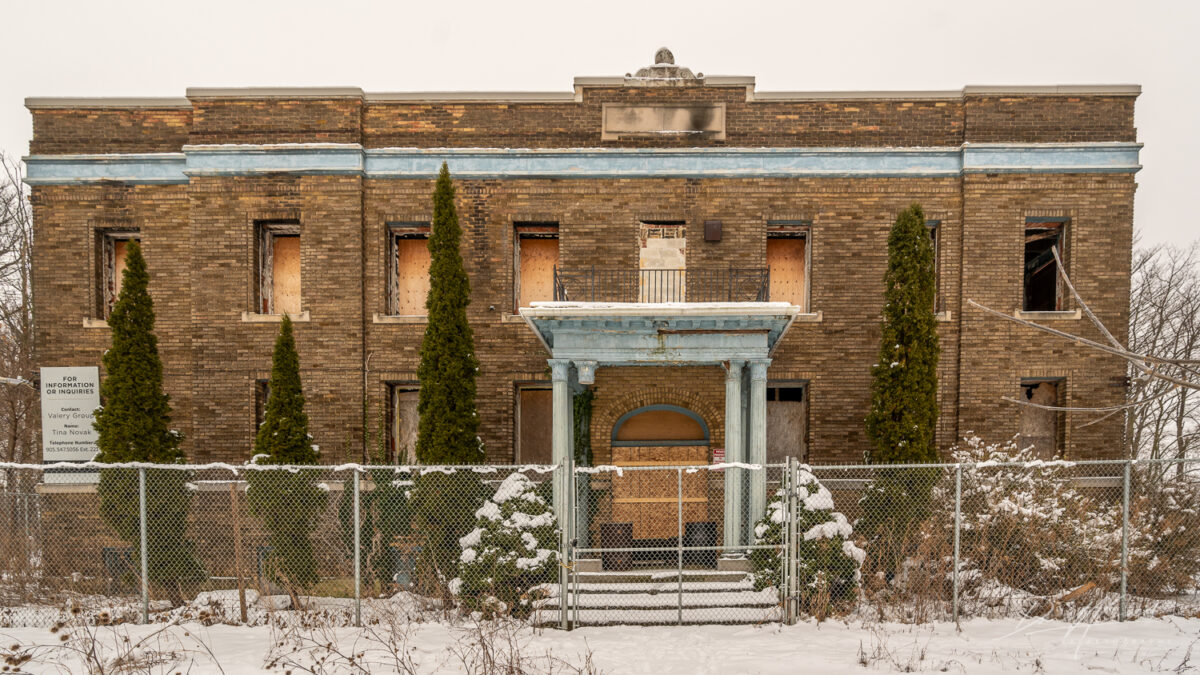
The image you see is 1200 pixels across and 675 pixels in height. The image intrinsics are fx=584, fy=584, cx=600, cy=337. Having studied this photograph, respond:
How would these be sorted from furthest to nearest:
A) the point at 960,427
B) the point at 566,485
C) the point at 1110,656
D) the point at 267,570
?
the point at 960,427 → the point at 267,570 → the point at 566,485 → the point at 1110,656

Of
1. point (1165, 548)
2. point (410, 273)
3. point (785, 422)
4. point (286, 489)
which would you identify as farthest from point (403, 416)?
point (1165, 548)

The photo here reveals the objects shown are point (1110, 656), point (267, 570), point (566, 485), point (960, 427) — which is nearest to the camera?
point (1110, 656)

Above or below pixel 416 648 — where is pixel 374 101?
above

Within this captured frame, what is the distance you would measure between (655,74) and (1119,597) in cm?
1116

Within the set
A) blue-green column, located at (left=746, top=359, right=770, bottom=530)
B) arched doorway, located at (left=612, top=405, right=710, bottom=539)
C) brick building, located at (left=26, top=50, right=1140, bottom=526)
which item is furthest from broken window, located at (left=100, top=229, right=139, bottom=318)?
blue-green column, located at (left=746, top=359, right=770, bottom=530)

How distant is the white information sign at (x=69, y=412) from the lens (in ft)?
36.9

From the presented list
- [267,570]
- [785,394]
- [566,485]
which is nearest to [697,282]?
[785,394]

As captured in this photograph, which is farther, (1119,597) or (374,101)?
(374,101)

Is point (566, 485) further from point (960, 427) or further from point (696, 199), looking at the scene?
point (960, 427)

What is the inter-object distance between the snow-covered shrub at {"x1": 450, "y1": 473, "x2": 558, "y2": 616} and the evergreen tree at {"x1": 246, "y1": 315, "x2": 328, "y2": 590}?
9.67ft

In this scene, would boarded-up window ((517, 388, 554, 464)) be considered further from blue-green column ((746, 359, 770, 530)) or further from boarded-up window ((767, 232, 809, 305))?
boarded-up window ((767, 232, 809, 305))

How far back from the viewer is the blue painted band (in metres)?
11.1

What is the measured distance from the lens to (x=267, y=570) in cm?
907

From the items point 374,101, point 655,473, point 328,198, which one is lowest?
point 655,473
